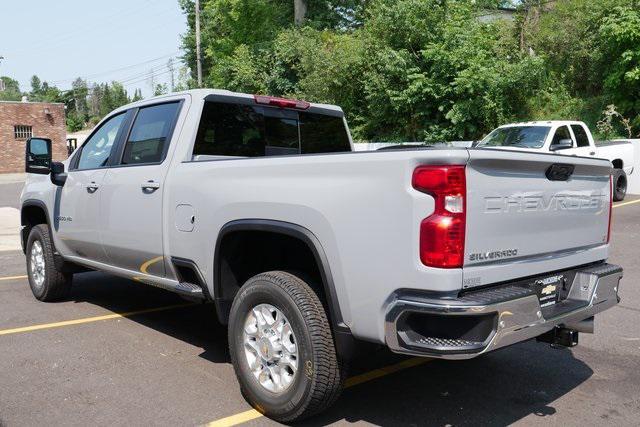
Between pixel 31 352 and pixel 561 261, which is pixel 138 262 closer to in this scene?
pixel 31 352

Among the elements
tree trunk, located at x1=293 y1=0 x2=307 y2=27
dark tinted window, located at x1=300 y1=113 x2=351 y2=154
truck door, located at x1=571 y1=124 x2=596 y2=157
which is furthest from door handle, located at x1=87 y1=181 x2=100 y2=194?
tree trunk, located at x1=293 y1=0 x2=307 y2=27

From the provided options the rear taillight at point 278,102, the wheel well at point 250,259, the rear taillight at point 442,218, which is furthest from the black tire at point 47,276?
the rear taillight at point 442,218

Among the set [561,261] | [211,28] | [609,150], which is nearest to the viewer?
[561,261]

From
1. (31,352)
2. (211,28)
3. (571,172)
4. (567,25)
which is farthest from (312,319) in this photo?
(211,28)

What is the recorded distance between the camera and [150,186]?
14.9ft

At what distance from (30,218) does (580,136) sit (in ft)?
38.6

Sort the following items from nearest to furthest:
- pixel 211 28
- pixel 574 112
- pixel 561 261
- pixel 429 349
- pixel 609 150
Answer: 1. pixel 429 349
2. pixel 561 261
3. pixel 609 150
4. pixel 574 112
5. pixel 211 28

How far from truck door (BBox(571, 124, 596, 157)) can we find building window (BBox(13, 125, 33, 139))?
3537cm

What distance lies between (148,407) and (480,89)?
16869 millimetres

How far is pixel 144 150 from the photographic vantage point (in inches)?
193

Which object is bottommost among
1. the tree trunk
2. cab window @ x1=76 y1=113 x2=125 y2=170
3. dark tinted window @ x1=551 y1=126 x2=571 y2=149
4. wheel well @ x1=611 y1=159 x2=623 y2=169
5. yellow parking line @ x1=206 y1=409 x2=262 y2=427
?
yellow parking line @ x1=206 y1=409 x2=262 y2=427

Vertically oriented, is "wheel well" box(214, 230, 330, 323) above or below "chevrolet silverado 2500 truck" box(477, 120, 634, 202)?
below

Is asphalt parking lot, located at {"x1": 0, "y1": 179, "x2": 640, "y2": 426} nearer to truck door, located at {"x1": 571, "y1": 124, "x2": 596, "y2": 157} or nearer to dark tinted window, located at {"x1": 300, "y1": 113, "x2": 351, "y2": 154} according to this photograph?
dark tinted window, located at {"x1": 300, "y1": 113, "x2": 351, "y2": 154}

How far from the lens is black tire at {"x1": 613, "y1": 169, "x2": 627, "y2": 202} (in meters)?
14.0
